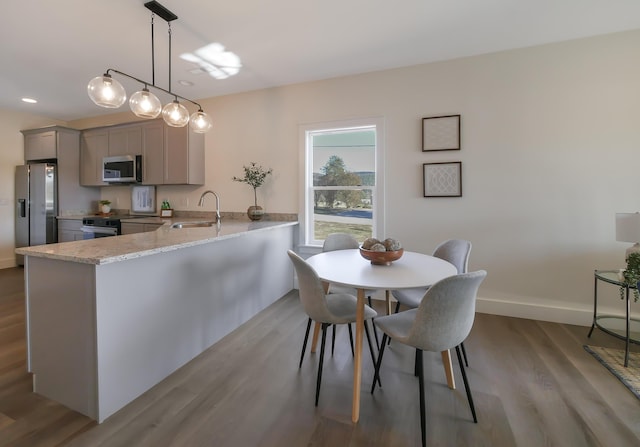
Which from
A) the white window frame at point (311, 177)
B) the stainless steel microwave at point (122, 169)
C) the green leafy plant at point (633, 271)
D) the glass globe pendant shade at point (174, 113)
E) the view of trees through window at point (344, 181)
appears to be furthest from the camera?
the stainless steel microwave at point (122, 169)

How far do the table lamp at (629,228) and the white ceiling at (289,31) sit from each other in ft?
5.16

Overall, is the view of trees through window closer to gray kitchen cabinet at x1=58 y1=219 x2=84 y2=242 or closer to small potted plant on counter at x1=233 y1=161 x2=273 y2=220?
small potted plant on counter at x1=233 y1=161 x2=273 y2=220

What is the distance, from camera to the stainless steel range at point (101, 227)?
397 centimetres

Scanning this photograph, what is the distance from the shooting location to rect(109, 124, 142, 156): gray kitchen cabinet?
14.3 ft

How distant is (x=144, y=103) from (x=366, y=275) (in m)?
1.99

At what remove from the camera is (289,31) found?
8.22 ft

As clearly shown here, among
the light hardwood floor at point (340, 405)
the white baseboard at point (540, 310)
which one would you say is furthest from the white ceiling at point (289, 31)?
the light hardwood floor at point (340, 405)

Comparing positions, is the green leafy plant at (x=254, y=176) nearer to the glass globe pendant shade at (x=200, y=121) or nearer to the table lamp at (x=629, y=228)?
the glass globe pendant shade at (x=200, y=121)

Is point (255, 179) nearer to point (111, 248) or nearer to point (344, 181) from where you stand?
point (344, 181)

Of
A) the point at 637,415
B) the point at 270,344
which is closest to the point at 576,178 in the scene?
the point at 637,415

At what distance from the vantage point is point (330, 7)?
2.20m

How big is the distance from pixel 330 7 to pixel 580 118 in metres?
2.41

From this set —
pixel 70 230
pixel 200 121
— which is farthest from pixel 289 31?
pixel 70 230

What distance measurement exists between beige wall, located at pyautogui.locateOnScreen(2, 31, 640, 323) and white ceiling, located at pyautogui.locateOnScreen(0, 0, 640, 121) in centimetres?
21
